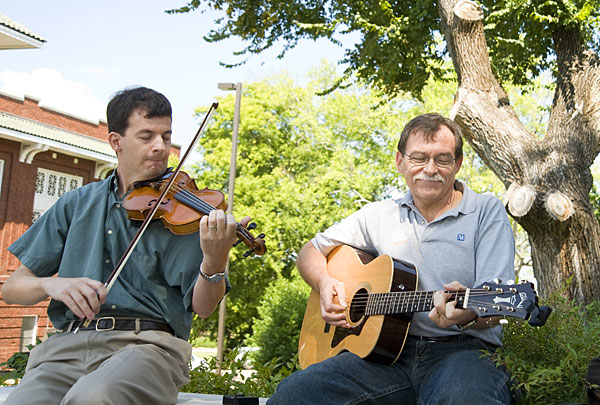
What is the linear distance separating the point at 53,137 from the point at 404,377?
17.6 meters

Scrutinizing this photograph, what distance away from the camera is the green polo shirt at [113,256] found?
Answer: 245cm

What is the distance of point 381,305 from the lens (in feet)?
9.01

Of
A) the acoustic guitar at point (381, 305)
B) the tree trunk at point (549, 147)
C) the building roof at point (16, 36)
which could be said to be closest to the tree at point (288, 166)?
the building roof at point (16, 36)

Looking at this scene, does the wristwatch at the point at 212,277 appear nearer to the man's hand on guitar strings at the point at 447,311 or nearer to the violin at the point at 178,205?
the violin at the point at 178,205

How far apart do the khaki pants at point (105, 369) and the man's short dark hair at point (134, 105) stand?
91 cm

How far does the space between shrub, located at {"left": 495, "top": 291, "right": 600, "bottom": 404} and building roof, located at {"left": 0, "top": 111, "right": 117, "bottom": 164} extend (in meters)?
16.5

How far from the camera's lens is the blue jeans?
2.29 metres

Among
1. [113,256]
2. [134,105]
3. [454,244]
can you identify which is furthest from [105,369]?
[454,244]

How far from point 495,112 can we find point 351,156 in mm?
21496

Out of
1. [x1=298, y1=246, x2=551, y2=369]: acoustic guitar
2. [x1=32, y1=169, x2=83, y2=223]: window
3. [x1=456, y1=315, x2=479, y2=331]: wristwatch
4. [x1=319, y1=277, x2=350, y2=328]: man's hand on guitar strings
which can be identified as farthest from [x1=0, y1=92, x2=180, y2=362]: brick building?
[x1=456, y1=315, x2=479, y2=331]: wristwatch

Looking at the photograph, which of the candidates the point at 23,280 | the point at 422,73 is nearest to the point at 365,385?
the point at 23,280

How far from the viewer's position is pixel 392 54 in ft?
25.4

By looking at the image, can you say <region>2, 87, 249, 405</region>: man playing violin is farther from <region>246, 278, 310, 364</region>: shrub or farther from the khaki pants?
<region>246, 278, 310, 364</region>: shrub

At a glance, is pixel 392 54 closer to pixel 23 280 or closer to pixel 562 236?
pixel 562 236
